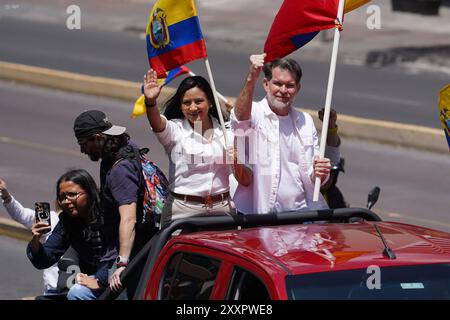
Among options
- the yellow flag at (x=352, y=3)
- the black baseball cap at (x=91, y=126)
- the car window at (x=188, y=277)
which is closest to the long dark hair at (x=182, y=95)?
the black baseball cap at (x=91, y=126)

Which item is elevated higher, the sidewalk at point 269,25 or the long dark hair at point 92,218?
the sidewalk at point 269,25

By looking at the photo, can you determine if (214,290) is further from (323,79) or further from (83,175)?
(323,79)

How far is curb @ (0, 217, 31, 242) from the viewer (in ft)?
39.1

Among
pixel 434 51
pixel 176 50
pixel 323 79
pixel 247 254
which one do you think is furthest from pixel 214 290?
pixel 434 51

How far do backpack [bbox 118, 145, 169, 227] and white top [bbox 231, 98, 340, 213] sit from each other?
51 cm

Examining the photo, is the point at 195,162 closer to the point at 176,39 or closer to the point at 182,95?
the point at 182,95

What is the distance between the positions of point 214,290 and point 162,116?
5.65 feet

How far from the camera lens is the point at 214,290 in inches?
230

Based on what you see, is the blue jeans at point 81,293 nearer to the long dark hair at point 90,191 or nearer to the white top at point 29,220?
the long dark hair at point 90,191

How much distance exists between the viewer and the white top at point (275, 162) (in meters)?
7.44

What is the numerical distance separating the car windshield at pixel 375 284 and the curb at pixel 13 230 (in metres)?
6.69

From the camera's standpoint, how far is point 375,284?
5.65 metres

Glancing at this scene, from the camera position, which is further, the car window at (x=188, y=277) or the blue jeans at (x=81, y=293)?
→ the blue jeans at (x=81, y=293)

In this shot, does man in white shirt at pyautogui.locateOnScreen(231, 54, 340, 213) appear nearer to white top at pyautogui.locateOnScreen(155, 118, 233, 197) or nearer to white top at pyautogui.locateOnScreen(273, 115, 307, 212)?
white top at pyautogui.locateOnScreen(273, 115, 307, 212)
